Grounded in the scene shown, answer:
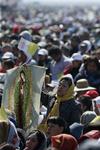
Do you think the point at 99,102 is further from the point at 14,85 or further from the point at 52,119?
the point at 52,119

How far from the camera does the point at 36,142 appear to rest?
269 inches

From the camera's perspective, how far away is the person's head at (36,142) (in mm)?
6816

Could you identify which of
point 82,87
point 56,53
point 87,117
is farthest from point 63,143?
point 56,53

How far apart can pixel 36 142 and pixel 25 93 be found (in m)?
1.83

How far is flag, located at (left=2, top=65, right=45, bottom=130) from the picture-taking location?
27.4ft

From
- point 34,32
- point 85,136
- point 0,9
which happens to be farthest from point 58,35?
point 0,9

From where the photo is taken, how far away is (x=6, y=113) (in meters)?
7.75

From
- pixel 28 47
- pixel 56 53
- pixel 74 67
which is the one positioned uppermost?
pixel 28 47

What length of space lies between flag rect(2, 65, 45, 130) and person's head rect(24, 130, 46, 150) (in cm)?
→ 134

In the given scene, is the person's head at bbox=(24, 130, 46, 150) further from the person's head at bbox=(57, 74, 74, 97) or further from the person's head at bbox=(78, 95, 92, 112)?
the person's head at bbox=(78, 95, 92, 112)

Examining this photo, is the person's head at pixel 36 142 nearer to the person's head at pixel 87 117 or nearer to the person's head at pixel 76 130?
the person's head at pixel 76 130

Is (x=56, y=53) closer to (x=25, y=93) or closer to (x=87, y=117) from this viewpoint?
(x=25, y=93)

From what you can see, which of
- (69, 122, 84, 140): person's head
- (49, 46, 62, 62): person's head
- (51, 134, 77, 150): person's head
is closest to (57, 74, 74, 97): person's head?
(69, 122, 84, 140): person's head

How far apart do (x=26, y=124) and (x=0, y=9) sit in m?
56.9
